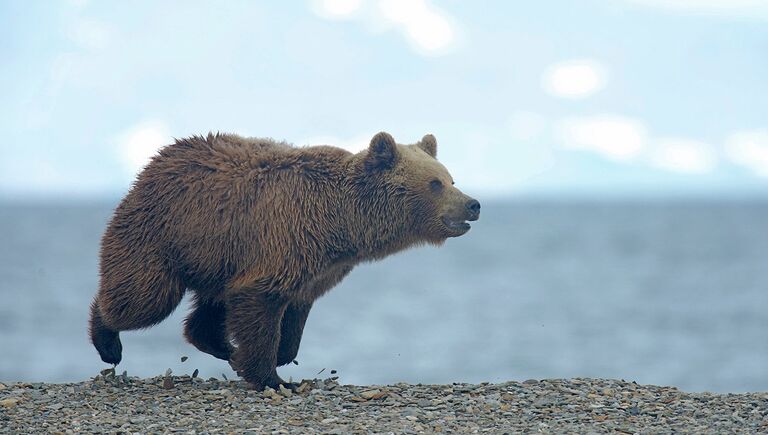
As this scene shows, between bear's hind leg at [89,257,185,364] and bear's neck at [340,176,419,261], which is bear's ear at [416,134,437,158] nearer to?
bear's neck at [340,176,419,261]

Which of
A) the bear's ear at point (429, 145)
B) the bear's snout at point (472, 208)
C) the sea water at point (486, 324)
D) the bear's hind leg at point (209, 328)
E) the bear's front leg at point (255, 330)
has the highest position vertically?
the sea water at point (486, 324)

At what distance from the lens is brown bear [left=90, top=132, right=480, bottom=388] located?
9.38 metres

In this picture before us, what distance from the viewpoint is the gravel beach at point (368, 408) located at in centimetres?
841

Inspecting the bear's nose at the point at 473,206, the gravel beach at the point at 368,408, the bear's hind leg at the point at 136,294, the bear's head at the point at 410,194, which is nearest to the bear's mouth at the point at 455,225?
the bear's head at the point at 410,194

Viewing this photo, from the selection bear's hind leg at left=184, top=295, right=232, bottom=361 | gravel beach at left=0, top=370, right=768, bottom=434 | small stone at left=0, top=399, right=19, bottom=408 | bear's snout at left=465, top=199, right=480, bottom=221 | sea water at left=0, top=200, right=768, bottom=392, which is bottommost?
small stone at left=0, top=399, right=19, bottom=408

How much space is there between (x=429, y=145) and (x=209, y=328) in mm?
2606

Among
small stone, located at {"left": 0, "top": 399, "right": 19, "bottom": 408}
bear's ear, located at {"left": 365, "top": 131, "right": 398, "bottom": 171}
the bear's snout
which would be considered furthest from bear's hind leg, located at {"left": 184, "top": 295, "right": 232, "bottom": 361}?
the bear's snout

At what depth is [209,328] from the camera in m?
10.2

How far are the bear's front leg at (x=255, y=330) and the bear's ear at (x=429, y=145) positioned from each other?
2.18 meters

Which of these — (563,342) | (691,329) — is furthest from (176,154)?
(691,329)

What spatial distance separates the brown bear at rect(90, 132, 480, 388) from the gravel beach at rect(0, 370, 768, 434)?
0.43 meters

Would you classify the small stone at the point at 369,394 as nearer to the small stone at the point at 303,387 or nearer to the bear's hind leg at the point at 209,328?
the small stone at the point at 303,387

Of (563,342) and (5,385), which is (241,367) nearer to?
(5,385)

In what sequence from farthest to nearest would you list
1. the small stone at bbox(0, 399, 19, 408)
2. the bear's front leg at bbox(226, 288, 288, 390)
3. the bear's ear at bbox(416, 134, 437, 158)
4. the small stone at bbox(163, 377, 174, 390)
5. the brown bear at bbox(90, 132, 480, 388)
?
1. the bear's ear at bbox(416, 134, 437, 158)
2. the small stone at bbox(163, 377, 174, 390)
3. the brown bear at bbox(90, 132, 480, 388)
4. the bear's front leg at bbox(226, 288, 288, 390)
5. the small stone at bbox(0, 399, 19, 408)
